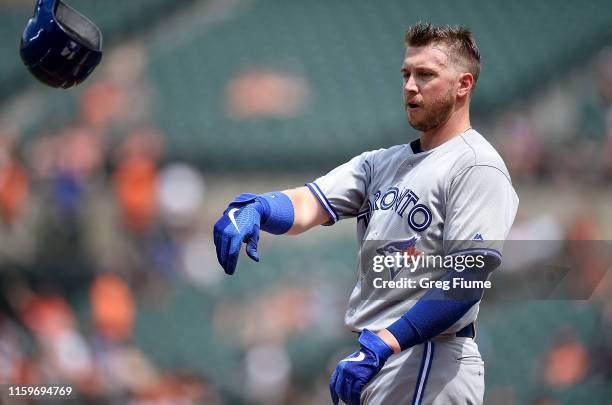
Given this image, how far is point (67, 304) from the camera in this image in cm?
616

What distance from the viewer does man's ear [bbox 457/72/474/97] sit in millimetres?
2385

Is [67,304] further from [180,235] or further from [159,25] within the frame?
[159,25]

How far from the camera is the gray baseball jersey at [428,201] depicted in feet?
7.30

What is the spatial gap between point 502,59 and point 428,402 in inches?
224

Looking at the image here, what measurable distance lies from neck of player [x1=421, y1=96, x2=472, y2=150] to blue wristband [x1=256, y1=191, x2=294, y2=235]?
17.2 inches

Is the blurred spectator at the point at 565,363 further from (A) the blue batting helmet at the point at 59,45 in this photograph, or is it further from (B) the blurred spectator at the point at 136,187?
(A) the blue batting helmet at the point at 59,45

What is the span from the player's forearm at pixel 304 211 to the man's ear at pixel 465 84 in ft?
1.72

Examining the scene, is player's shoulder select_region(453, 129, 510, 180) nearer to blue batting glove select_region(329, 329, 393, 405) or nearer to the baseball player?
the baseball player

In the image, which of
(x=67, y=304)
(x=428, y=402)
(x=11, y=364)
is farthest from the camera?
(x=67, y=304)

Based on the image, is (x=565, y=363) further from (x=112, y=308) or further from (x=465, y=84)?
(x=465, y=84)

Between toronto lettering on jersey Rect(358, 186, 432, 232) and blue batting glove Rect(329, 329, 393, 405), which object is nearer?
blue batting glove Rect(329, 329, 393, 405)

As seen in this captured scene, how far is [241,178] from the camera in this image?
6.89 meters

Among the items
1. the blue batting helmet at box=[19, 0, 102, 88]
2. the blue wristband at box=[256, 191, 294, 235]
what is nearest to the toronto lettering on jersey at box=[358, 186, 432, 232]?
the blue wristband at box=[256, 191, 294, 235]

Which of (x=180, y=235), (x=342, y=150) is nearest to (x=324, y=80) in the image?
(x=342, y=150)
